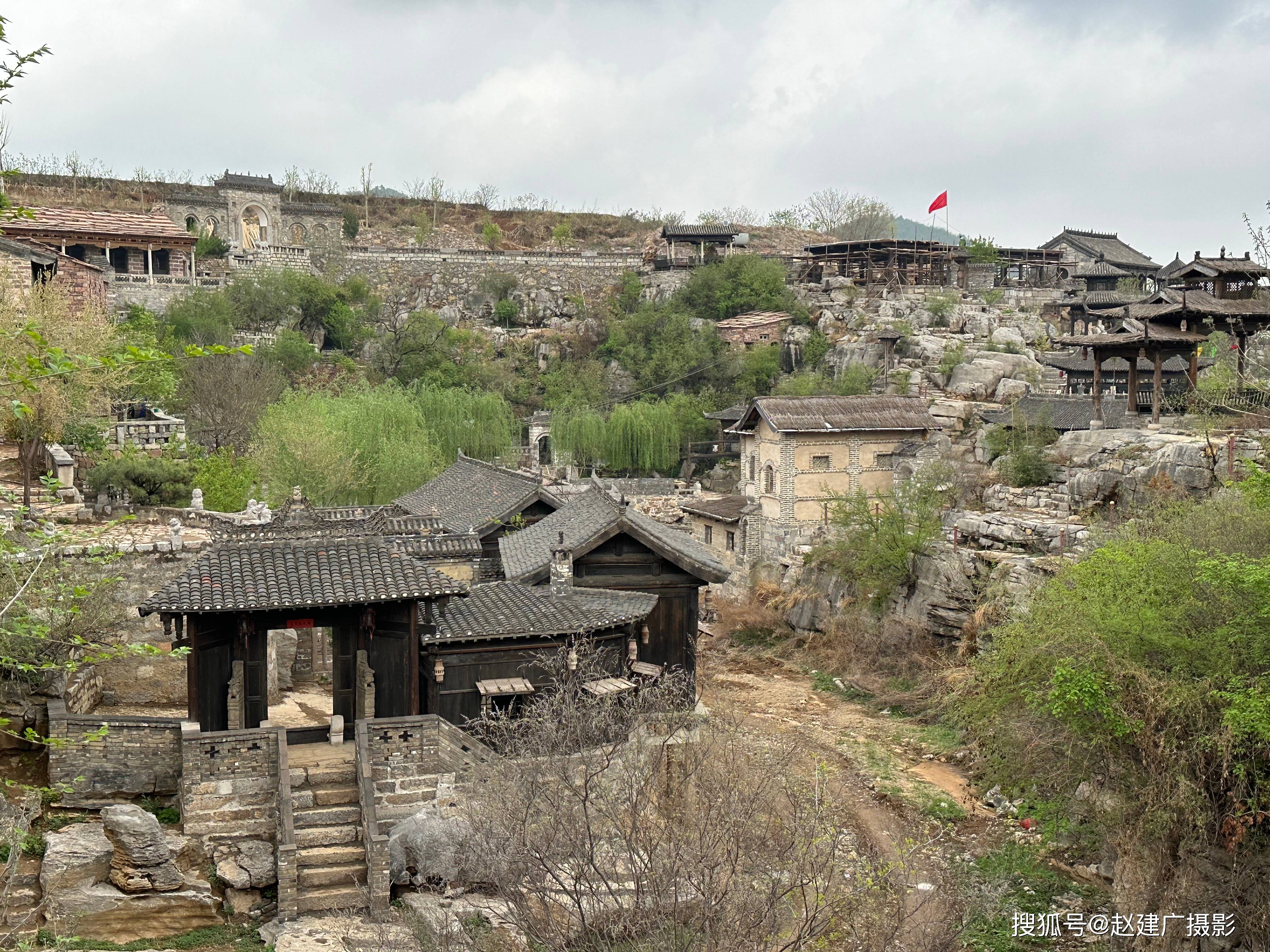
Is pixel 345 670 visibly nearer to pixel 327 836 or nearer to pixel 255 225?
pixel 327 836

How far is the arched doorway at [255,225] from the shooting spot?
55.7 metres

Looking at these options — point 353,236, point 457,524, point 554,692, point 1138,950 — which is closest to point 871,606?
point 457,524

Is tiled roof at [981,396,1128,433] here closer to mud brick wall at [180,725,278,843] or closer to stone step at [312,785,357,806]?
stone step at [312,785,357,806]

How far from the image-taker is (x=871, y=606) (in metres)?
25.5

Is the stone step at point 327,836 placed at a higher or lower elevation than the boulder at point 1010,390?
lower

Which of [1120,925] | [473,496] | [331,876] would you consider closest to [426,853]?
[331,876]

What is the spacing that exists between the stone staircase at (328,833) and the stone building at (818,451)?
1887cm

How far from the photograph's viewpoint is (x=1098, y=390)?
26719 millimetres

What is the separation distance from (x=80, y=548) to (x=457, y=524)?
7074mm

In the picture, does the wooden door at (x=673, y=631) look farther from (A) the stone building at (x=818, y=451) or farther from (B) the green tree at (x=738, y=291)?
(B) the green tree at (x=738, y=291)

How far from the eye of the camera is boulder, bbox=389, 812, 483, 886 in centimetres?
1262

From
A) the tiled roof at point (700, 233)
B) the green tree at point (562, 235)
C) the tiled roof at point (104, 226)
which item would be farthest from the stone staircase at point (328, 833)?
the green tree at point (562, 235)

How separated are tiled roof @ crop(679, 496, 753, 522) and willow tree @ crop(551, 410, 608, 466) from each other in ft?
23.2

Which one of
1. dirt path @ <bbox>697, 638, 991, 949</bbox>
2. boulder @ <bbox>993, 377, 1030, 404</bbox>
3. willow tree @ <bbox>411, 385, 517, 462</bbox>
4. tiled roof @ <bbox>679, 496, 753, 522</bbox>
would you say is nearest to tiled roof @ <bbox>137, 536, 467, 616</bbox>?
dirt path @ <bbox>697, 638, 991, 949</bbox>
